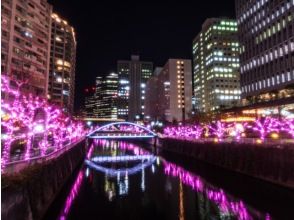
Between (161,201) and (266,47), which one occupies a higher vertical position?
(266,47)

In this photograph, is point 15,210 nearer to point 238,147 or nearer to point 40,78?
point 238,147

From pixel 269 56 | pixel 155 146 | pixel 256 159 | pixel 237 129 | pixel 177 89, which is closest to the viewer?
pixel 256 159

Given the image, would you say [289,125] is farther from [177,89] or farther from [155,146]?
[177,89]

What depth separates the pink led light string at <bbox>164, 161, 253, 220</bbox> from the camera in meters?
25.2

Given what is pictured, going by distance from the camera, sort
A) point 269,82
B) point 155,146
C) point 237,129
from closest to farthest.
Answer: point 237,129
point 269,82
point 155,146

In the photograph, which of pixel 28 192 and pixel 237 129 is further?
pixel 237 129

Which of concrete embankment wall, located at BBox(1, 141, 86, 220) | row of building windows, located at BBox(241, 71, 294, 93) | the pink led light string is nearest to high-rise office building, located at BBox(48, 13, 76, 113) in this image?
row of building windows, located at BBox(241, 71, 294, 93)

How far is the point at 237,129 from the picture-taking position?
58062mm

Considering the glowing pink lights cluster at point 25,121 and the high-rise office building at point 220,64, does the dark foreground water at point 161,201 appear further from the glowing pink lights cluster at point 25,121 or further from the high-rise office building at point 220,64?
the high-rise office building at point 220,64

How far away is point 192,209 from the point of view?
2670cm

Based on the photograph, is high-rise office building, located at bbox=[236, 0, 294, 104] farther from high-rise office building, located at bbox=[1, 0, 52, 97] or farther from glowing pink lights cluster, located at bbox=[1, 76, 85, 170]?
high-rise office building, located at bbox=[1, 0, 52, 97]

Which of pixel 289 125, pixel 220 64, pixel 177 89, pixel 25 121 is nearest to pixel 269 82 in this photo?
pixel 289 125

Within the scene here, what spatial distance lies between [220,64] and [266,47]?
270ft

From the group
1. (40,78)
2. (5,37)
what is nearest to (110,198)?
(5,37)
